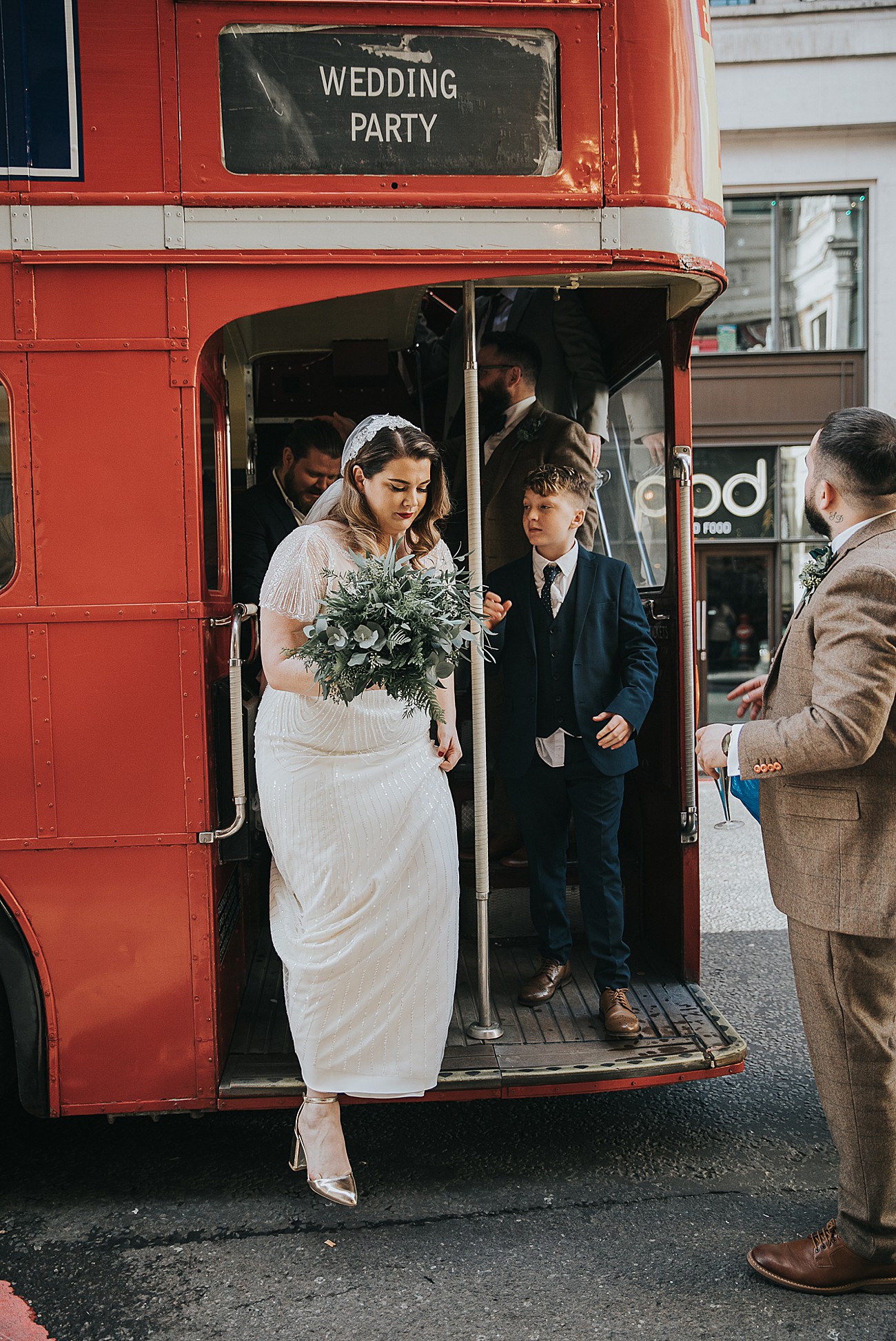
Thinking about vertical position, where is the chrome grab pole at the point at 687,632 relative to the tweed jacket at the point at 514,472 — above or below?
below

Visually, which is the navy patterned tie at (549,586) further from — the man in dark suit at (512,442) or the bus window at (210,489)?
the bus window at (210,489)

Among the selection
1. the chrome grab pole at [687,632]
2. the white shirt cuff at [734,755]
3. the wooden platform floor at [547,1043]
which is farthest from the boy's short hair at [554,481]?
the wooden platform floor at [547,1043]

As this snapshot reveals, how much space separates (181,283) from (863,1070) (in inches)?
110

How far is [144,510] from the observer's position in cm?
293

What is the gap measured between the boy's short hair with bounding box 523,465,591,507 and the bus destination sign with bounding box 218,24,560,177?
992 millimetres

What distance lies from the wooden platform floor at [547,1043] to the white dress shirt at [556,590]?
868 mm

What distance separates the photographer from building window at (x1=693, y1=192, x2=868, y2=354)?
11.1 metres

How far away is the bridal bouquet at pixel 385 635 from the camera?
267 cm

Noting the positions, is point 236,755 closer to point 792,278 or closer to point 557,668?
point 557,668

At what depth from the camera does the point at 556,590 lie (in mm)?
3764

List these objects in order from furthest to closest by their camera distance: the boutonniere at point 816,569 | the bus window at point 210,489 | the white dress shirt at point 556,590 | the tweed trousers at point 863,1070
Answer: the white dress shirt at point 556,590 → the bus window at point 210,489 → the boutonniere at point 816,569 → the tweed trousers at point 863,1070

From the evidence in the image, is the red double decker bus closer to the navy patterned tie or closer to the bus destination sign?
the bus destination sign

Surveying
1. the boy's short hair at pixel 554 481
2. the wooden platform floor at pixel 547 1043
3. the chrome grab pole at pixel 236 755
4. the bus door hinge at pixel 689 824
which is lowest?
the wooden platform floor at pixel 547 1043

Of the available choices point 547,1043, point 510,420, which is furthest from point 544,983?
point 510,420
